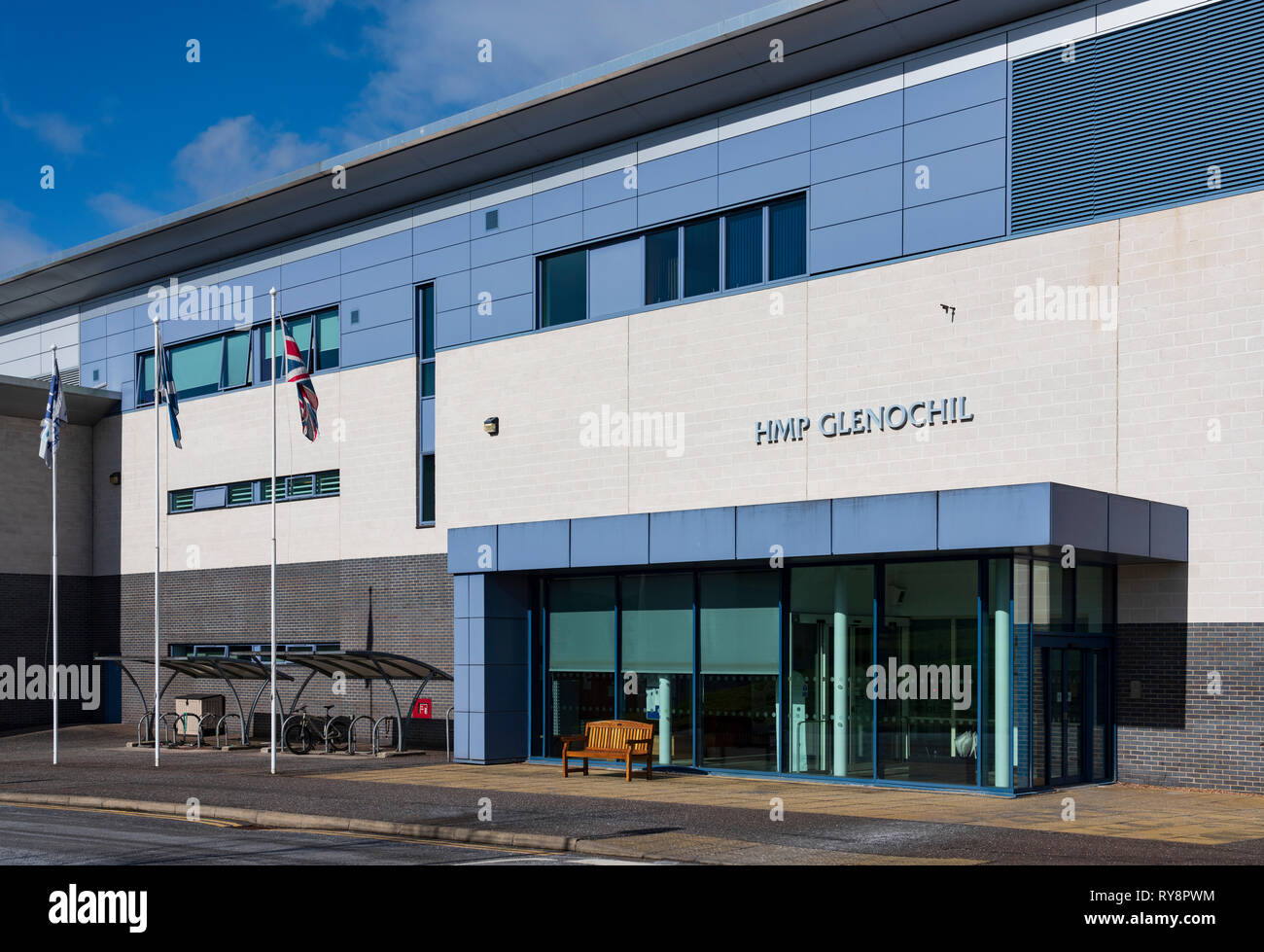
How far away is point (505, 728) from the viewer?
24797mm

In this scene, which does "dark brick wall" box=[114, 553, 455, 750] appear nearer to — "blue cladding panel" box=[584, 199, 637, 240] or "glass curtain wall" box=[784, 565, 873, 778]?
"blue cladding panel" box=[584, 199, 637, 240]

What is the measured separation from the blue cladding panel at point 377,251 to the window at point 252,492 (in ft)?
15.6

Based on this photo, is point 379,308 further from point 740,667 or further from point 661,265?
point 740,667

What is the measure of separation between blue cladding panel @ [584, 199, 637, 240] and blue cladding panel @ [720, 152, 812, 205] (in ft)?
7.00

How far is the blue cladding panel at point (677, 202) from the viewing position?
25016 mm

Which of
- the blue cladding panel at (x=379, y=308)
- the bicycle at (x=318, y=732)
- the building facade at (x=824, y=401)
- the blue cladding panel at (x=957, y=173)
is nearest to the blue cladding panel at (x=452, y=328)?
the building facade at (x=824, y=401)

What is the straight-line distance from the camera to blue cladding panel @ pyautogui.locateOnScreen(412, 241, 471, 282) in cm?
2900

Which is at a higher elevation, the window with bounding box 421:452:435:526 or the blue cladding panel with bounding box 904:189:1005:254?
the blue cladding panel with bounding box 904:189:1005:254

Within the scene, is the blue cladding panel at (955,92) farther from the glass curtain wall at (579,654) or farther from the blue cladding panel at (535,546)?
the glass curtain wall at (579,654)

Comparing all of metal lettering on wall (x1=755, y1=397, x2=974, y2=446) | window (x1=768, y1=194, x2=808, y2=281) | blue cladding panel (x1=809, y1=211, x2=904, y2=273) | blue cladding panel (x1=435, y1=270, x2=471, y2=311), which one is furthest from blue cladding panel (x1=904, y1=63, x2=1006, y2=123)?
blue cladding panel (x1=435, y1=270, x2=471, y2=311)

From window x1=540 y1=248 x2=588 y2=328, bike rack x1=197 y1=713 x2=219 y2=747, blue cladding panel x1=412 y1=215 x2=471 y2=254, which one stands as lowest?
bike rack x1=197 y1=713 x2=219 y2=747

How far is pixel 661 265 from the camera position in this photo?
25859 millimetres
